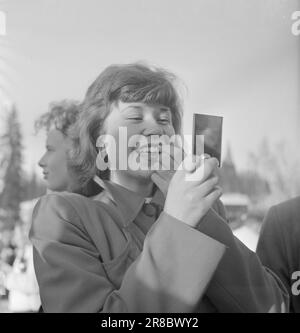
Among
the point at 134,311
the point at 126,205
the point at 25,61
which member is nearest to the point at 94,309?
the point at 134,311

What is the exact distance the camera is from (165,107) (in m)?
1.46

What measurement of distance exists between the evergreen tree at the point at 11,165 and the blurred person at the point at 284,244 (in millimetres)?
788

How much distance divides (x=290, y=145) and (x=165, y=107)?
0.45 m

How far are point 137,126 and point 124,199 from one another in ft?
0.73

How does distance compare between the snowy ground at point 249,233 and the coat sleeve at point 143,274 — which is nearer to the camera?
the coat sleeve at point 143,274

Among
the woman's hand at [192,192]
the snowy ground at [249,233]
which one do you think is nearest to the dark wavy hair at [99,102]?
the woman's hand at [192,192]

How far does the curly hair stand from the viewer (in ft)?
4.75

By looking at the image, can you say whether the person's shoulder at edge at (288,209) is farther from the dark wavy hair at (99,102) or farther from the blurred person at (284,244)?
the dark wavy hair at (99,102)

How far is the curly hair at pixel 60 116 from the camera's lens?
1446 mm

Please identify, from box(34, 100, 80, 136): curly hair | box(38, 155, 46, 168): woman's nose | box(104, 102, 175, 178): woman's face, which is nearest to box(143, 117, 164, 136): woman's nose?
box(104, 102, 175, 178): woman's face

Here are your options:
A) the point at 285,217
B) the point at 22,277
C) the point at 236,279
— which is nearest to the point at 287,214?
the point at 285,217

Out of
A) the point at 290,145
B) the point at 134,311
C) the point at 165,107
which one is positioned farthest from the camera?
the point at 290,145

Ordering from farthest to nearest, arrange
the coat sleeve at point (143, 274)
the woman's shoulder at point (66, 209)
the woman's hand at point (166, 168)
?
the woman's hand at point (166, 168)
the woman's shoulder at point (66, 209)
the coat sleeve at point (143, 274)
